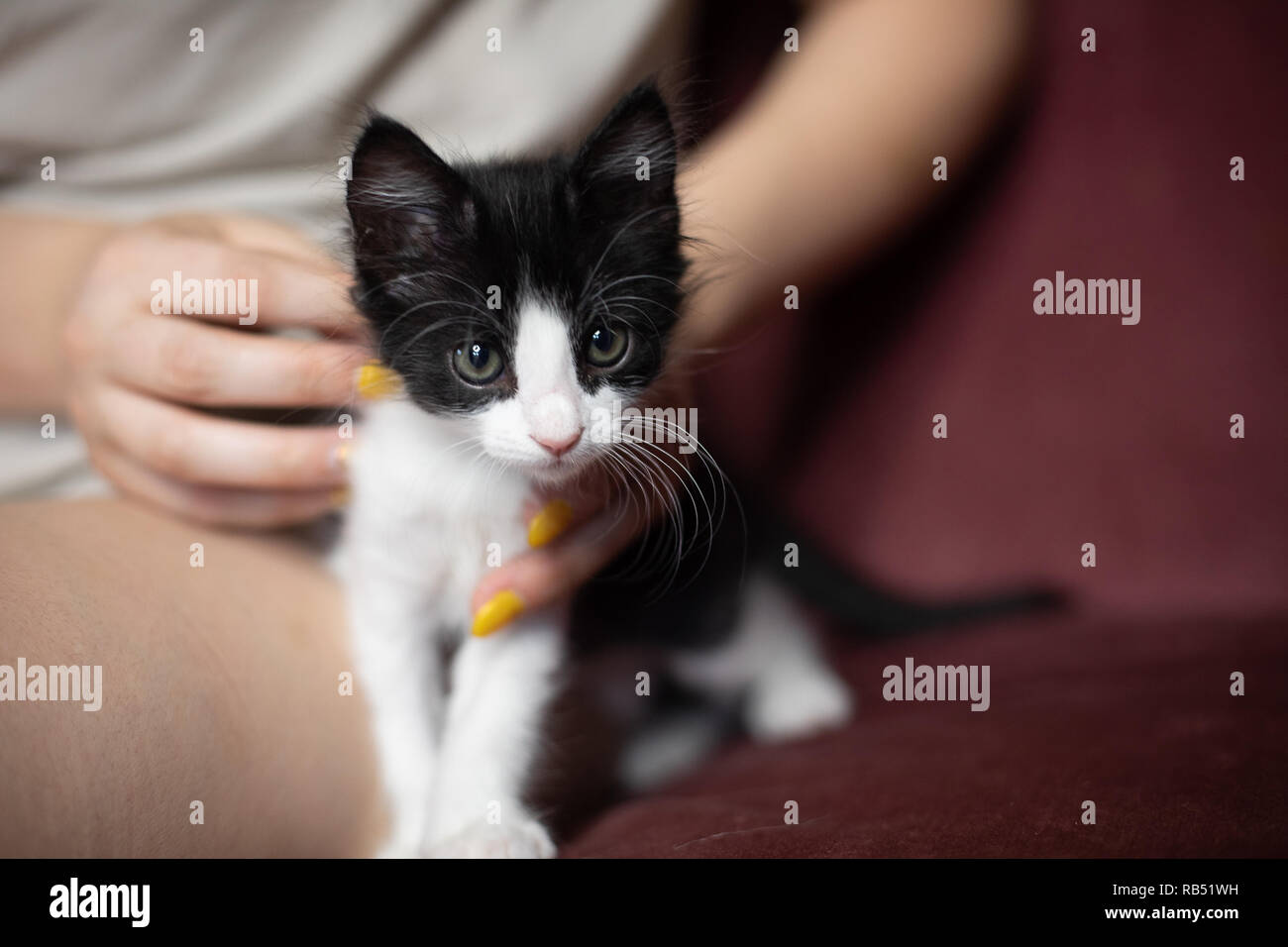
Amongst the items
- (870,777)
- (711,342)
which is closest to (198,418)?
(711,342)

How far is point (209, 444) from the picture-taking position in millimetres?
1163

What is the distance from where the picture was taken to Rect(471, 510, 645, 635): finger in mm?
1145

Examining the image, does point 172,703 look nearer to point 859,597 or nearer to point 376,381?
point 376,381

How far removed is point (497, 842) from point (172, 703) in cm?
37

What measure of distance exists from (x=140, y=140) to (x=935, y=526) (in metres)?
1.41

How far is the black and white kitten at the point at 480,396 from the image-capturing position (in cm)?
101

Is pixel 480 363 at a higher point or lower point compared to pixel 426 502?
higher

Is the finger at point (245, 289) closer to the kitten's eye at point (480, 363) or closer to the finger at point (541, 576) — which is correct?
the kitten's eye at point (480, 363)

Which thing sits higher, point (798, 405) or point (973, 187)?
point (973, 187)

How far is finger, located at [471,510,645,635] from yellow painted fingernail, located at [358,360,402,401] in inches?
10.3

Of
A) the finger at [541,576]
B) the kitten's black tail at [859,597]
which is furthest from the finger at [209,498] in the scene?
the kitten's black tail at [859,597]

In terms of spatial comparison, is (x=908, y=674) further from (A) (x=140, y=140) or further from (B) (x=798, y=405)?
(A) (x=140, y=140)

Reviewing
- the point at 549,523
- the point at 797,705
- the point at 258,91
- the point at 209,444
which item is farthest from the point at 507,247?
the point at 797,705

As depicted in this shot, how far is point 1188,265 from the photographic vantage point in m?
1.44
